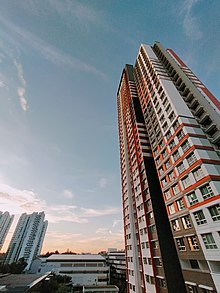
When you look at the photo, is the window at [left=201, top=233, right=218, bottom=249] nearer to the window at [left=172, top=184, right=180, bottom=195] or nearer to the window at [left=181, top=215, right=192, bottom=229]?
the window at [left=181, top=215, right=192, bottom=229]

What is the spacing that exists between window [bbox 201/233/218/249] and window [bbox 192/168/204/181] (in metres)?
6.97

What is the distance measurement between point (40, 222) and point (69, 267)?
94.8 metres

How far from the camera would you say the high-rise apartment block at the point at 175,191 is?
799 inches

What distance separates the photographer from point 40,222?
152750mm

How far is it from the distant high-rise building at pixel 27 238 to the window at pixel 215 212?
6177 inches

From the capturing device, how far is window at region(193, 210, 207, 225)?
20523 mm

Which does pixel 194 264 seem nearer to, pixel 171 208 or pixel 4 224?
pixel 171 208

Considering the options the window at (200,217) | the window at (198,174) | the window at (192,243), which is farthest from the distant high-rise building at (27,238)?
the window at (198,174)

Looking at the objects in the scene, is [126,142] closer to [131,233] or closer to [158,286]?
[131,233]

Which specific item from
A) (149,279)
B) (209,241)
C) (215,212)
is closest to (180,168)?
(215,212)

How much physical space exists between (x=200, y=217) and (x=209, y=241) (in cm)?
277

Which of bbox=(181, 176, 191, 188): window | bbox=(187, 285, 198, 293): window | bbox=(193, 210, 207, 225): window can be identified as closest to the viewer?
bbox=(187, 285, 198, 293): window

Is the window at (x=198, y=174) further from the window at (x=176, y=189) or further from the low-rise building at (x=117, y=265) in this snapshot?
the low-rise building at (x=117, y=265)

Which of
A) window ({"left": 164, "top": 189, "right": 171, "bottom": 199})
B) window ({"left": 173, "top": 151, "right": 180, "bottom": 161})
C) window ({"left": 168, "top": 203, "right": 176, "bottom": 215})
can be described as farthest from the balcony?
window ({"left": 168, "top": 203, "right": 176, "bottom": 215})
